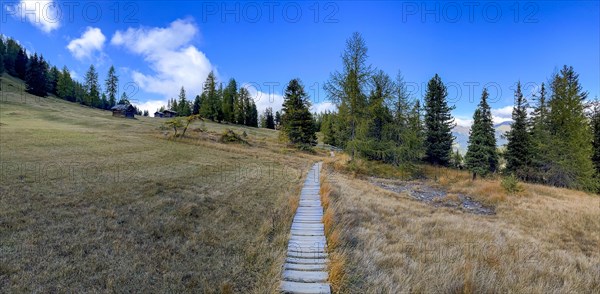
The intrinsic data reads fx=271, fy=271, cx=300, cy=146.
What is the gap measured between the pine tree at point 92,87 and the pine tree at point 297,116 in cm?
7088

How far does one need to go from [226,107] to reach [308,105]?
35.7m

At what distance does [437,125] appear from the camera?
33250mm

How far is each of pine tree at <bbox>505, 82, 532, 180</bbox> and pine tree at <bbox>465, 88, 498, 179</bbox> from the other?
3.56m

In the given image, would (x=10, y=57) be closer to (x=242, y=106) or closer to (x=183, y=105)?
Result: (x=183, y=105)

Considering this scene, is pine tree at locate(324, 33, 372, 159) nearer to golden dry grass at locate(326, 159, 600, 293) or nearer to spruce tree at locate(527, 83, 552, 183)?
golden dry grass at locate(326, 159, 600, 293)

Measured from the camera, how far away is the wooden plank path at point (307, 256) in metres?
5.12

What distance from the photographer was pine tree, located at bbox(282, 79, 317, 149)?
3812cm

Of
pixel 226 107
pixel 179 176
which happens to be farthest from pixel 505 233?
pixel 226 107

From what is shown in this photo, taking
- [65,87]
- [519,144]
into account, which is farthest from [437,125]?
[65,87]

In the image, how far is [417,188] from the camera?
1956 centimetres

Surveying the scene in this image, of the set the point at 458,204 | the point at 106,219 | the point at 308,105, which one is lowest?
the point at 458,204

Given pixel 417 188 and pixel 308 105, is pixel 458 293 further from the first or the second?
pixel 308 105

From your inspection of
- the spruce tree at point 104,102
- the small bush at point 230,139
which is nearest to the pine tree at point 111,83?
the spruce tree at point 104,102

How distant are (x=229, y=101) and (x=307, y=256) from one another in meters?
67.4
